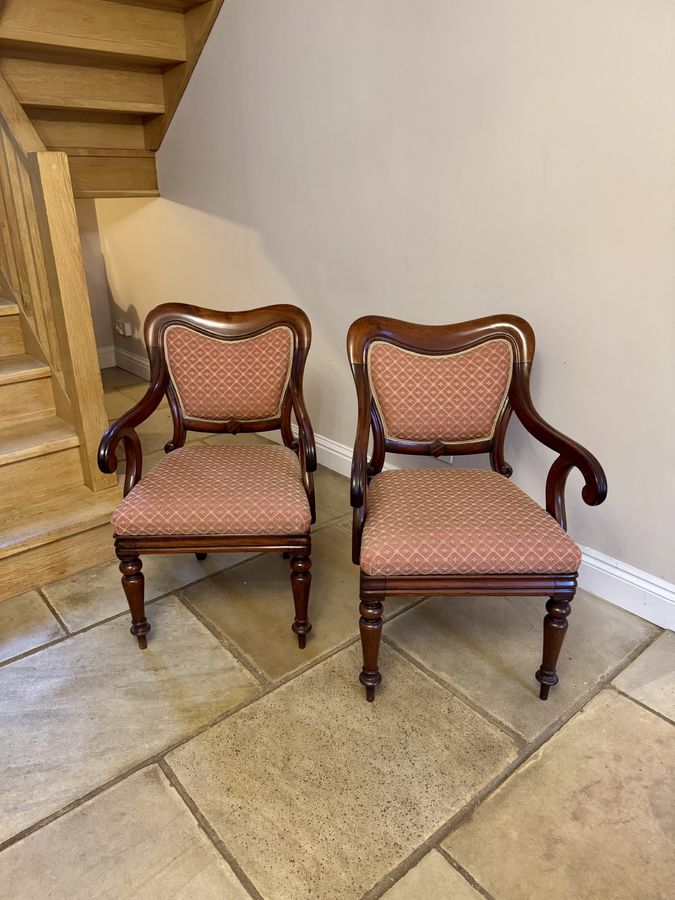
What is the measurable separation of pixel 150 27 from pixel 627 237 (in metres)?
2.44

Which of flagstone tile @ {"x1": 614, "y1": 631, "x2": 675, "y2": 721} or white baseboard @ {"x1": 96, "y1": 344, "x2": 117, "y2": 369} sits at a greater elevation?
flagstone tile @ {"x1": 614, "y1": 631, "x2": 675, "y2": 721}

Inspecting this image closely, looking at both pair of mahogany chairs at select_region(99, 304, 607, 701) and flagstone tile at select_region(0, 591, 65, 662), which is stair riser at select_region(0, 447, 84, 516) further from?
pair of mahogany chairs at select_region(99, 304, 607, 701)

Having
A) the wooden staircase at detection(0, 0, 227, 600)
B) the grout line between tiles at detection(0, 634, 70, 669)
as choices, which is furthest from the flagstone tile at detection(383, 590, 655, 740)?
the wooden staircase at detection(0, 0, 227, 600)

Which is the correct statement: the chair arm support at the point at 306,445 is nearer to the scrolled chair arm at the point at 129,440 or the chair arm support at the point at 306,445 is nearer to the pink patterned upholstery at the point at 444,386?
the pink patterned upholstery at the point at 444,386

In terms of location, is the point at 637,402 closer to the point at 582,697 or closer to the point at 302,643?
the point at 582,697

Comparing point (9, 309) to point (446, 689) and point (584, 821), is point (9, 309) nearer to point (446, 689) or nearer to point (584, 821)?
point (446, 689)

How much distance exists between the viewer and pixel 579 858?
126 cm

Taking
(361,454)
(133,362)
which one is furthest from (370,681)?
(133,362)

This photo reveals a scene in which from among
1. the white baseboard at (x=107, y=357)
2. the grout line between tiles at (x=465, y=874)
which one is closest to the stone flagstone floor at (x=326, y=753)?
the grout line between tiles at (x=465, y=874)

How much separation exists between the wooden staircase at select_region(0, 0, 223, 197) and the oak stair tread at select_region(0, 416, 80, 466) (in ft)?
4.98

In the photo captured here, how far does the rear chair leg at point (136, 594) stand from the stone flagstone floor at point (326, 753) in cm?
6

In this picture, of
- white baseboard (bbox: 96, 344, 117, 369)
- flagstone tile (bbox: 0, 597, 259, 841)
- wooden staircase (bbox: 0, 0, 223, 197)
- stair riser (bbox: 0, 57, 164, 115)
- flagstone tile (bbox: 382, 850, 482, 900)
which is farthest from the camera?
white baseboard (bbox: 96, 344, 117, 369)

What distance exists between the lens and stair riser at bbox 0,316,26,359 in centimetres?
262

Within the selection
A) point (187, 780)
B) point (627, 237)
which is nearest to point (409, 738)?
point (187, 780)
